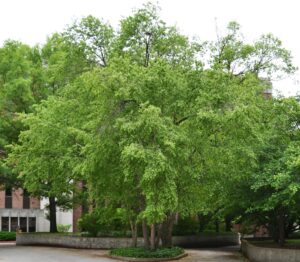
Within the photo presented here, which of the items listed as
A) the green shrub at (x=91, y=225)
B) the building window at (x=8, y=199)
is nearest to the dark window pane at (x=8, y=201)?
the building window at (x=8, y=199)

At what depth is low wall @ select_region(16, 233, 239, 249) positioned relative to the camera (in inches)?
1184

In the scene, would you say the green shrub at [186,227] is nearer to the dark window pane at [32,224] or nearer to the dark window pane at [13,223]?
the dark window pane at [32,224]

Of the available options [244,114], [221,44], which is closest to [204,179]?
[244,114]

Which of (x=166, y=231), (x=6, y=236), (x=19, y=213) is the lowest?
(x=6, y=236)

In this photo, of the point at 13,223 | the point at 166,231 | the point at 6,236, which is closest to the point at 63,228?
the point at 6,236

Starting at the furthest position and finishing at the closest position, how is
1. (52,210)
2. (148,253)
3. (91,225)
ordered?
(52,210)
(91,225)
(148,253)

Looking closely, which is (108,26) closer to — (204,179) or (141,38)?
(141,38)

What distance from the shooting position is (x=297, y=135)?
21.4 meters

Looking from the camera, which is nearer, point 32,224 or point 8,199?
point 8,199

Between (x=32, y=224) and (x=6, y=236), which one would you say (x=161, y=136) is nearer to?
(x=6, y=236)

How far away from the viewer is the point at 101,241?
3028cm

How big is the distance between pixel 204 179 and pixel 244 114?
369cm

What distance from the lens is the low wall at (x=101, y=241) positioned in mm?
30062

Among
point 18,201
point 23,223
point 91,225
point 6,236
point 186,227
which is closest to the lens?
point 91,225
